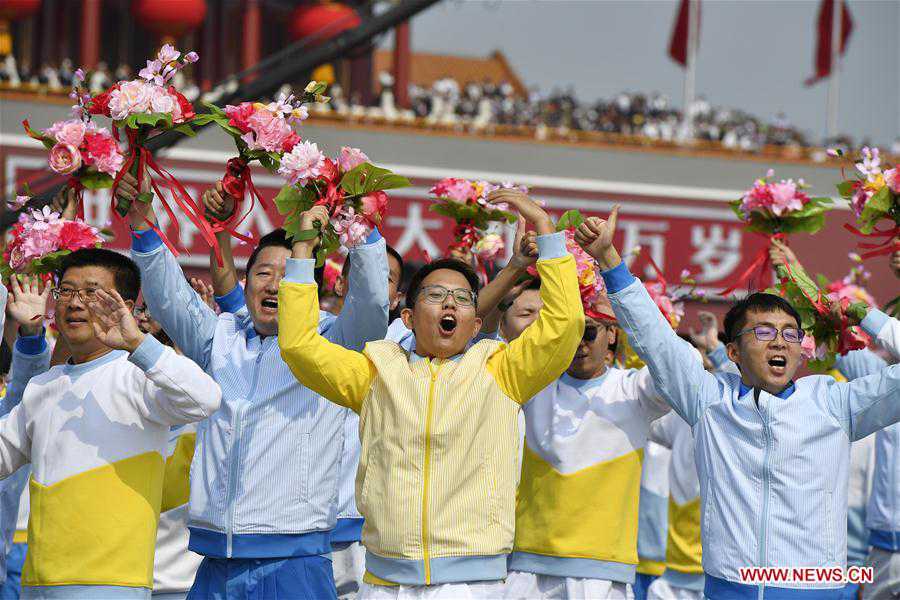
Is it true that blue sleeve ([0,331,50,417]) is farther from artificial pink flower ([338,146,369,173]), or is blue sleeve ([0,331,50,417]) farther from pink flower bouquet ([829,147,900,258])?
pink flower bouquet ([829,147,900,258])

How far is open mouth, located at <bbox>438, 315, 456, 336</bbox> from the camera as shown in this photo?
428 centimetres

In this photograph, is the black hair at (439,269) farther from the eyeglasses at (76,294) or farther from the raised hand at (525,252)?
the eyeglasses at (76,294)

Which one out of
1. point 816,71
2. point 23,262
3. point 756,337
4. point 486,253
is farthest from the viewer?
point 816,71

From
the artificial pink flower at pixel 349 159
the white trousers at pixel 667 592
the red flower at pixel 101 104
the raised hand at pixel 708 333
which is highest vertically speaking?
the red flower at pixel 101 104

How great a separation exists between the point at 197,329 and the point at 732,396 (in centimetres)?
209

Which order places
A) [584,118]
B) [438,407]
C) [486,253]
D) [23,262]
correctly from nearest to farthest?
[438,407] → [23,262] → [486,253] → [584,118]

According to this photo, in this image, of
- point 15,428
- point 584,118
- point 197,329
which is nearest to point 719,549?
point 197,329

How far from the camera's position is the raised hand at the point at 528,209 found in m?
4.25

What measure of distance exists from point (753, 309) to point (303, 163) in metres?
1.80

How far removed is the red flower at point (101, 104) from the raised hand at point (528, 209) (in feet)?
4.84

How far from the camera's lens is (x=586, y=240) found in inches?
180

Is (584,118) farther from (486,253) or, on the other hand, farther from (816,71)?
(486,253)

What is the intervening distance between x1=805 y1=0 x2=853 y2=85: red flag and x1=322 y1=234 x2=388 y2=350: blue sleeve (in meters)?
18.6

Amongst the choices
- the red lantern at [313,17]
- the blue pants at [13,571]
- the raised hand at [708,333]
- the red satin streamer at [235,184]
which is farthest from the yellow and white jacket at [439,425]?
the red lantern at [313,17]
